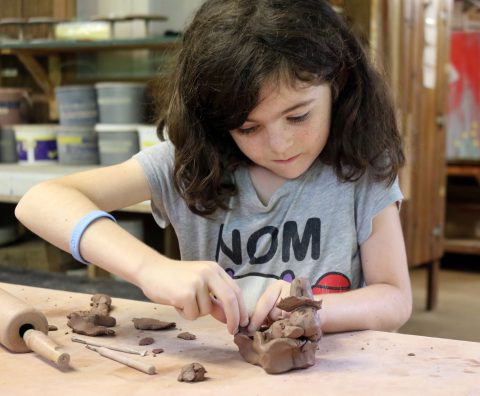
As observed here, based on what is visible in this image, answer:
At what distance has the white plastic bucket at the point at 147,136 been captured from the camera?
2861 millimetres

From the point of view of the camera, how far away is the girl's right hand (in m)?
1.03

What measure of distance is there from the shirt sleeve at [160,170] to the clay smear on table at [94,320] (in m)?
0.33

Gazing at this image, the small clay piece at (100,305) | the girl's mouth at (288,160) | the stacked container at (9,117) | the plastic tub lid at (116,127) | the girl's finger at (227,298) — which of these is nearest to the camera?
the girl's finger at (227,298)

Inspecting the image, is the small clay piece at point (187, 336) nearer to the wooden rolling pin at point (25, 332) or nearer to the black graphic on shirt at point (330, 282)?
the wooden rolling pin at point (25, 332)

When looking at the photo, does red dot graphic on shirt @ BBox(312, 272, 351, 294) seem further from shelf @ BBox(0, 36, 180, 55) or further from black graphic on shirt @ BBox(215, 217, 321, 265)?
shelf @ BBox(0, 36, 180, 55)

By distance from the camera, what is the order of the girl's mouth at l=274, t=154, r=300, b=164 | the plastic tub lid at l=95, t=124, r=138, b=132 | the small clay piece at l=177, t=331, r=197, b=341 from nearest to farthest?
the small clay piece at l=177, t=331, r=197, b=341 → the girl's mouth at l=274, t=154, r=300, b=164 → the plastic tub lid at l=95, t=124, r=138, b=132

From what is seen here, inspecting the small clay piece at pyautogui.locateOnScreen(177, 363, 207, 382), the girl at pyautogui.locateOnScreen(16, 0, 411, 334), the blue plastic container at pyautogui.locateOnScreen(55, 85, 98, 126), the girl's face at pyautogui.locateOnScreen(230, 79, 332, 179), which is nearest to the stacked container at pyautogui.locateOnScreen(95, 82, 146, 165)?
the blue plastic container at pyautogui.locateOnScreen(55, 85, 98, 126)

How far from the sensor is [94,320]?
119 centimetres

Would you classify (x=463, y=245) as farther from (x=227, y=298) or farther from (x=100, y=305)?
(x=227, y=298)

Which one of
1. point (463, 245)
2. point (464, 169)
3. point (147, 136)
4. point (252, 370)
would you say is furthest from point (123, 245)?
point (464, 169)

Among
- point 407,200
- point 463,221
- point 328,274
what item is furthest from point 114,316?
point 463,221

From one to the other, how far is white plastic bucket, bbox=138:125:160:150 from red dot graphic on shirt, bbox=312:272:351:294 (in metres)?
1.50

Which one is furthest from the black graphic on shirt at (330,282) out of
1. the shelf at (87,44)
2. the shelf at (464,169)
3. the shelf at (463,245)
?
the shelf at (464,169)

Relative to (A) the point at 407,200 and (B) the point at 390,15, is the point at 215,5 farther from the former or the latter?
(A) the point at 407,200
